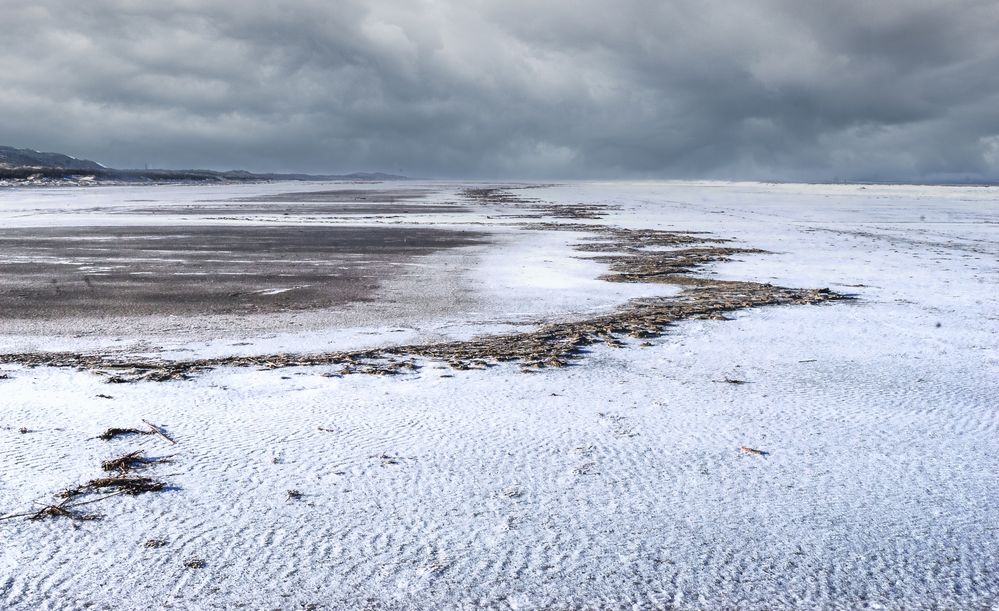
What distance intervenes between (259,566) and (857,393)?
4.83 m

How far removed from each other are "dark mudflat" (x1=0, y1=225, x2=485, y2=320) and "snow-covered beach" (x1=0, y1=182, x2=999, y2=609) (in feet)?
3.41

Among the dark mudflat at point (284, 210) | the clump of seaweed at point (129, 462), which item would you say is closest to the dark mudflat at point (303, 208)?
the dark mudflat at point (284, 210)

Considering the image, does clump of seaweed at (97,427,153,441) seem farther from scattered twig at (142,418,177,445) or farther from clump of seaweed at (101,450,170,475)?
clump of seaweed at (101,450,170,475)

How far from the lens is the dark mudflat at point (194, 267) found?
399 inches

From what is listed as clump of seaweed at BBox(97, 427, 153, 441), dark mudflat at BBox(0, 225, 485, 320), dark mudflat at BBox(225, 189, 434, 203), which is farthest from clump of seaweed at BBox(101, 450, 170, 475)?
dark mudflat at BBox(225, 189, 434, 203)

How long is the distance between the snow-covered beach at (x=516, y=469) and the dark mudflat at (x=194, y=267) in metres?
1.04

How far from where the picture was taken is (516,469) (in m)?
4.50

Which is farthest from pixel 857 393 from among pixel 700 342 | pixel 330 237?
pixel 330 237

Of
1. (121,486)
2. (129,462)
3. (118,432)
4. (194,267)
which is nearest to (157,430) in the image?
(118,432)

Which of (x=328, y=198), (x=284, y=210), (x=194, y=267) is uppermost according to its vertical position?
(x=328, y=198)

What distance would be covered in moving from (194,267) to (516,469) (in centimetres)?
1144

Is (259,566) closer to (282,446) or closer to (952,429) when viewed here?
(282,446)

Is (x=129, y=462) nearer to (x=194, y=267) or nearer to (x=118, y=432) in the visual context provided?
(x=118, y=432)

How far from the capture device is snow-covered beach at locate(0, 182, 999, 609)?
3.31m
